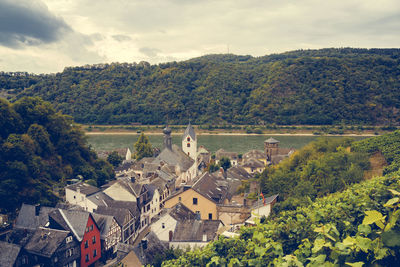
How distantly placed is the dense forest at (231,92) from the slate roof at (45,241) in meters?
95.4

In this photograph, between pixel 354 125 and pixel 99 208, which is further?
pixel 354 125

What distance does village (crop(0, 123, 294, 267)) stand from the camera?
18.0m

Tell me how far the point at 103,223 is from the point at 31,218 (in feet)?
17.6

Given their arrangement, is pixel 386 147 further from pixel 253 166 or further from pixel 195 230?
pixel 253 166

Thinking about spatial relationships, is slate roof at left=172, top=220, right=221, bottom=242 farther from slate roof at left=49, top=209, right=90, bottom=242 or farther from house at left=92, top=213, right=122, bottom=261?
slate roof at left=49, top=209, right=90, bottom=242

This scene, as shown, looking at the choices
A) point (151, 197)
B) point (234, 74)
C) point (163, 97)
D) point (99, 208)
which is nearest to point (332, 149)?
point (151, 197)

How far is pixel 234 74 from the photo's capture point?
14325 cm

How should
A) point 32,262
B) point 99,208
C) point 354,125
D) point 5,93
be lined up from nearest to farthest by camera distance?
point 32,262 < point 99,208 < point 354,125 < point 5,93

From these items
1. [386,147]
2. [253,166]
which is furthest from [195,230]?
[253,166]

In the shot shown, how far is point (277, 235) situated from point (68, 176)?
103 feet

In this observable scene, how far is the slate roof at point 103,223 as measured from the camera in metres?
21.3

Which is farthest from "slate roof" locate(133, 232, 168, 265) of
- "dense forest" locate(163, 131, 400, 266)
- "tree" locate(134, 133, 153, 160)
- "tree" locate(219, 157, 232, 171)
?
"tree" locate(134, 133, 153, 160)

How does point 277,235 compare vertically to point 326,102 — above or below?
below

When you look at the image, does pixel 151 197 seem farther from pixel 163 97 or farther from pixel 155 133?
pixel 163 97
